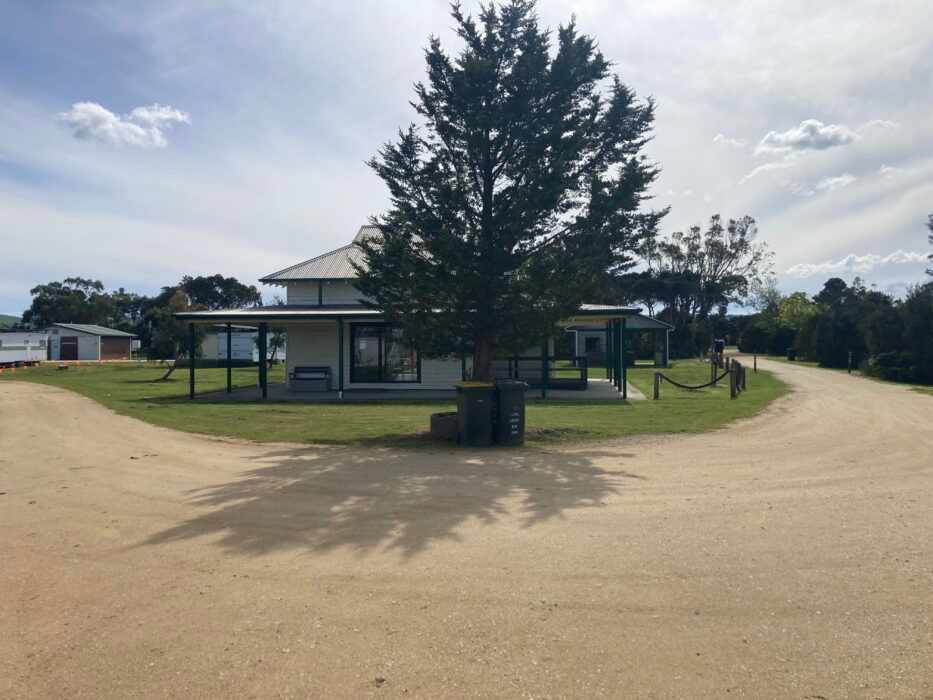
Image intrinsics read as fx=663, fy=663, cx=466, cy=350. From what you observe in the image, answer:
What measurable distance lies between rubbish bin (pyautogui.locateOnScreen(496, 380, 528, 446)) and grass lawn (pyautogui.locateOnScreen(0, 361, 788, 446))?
0.43 meters

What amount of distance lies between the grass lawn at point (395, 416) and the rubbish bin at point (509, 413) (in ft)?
1.41

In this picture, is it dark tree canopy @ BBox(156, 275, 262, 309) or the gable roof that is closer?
the gable roof

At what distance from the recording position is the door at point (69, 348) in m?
55.7

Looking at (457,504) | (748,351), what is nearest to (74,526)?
(457,504)

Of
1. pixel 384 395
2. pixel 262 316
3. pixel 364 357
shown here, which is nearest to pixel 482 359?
pixel 384 395

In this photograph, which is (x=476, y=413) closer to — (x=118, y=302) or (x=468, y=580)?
(x=468, y=580)

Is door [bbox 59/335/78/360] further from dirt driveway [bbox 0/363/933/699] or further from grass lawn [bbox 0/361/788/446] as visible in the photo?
dirt driveway [bbox 0/363/933/699]

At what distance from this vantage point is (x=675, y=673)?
343 centimetres

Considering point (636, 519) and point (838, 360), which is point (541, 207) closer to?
point (636, 519)

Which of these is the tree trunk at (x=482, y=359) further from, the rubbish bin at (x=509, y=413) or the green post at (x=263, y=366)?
the green post at (x=263, y=366)

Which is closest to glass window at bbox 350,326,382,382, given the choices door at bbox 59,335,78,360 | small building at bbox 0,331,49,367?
small building at bbox 0,331,49,367

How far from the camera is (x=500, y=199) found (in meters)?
12.4

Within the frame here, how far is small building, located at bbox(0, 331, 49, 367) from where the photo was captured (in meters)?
43.4

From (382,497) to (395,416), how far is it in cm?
838
